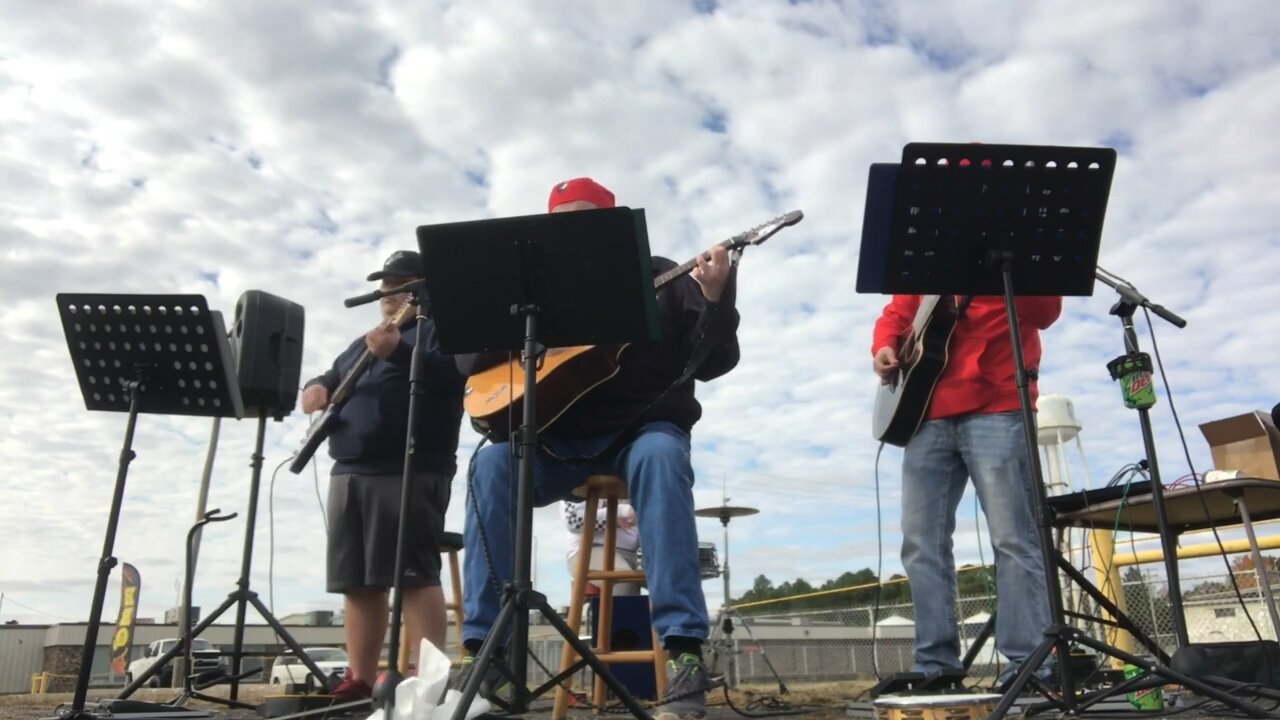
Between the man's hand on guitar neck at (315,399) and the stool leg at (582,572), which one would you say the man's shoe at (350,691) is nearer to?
the stool leg at (582,572)

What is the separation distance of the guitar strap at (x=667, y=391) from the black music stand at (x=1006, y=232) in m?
0.63

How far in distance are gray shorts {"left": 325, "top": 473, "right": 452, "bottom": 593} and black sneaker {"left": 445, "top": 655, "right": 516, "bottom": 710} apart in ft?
1.70

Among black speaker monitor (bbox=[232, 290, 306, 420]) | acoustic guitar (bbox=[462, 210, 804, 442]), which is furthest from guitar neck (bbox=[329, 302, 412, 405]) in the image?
acoustic guitar (bbox=[462, 210, 804, 442])

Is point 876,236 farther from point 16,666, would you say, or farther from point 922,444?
point 16,666

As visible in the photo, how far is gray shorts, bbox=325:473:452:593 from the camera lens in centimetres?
339

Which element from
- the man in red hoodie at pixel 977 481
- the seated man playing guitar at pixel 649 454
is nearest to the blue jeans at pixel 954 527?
the man in red hoodie at pixel 977 481

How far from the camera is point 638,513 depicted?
2.79 meters

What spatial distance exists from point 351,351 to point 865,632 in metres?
10.1

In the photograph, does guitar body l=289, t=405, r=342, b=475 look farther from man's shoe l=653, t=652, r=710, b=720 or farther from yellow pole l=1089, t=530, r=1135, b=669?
yellow pole l=1089, t=530, r=1135, b=669

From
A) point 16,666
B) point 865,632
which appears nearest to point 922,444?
point 865,632

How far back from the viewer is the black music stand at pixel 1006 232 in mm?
2299

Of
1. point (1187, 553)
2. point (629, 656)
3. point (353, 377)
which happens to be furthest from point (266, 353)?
point (1187, 553)

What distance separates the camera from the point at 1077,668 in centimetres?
343

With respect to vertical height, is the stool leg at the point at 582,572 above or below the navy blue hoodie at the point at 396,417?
below
